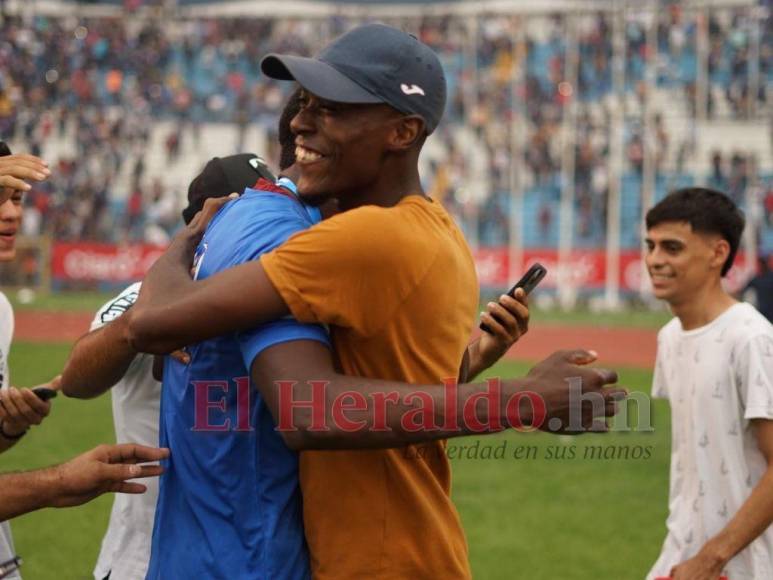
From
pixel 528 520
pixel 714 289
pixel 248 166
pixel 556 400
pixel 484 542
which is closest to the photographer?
pixel 556 400

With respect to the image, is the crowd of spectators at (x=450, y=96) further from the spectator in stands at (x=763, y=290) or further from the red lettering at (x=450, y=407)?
the red lettering at (x=450, y=407)

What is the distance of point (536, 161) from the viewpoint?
3409 centimetres

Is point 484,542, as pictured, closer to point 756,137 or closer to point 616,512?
point 616,512

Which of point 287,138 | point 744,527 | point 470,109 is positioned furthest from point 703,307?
point 470,109

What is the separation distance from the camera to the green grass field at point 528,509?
8141mm

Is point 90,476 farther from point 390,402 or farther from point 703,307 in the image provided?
point 703,307

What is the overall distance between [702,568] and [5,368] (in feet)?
8.22

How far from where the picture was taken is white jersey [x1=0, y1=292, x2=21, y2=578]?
400 centimetres

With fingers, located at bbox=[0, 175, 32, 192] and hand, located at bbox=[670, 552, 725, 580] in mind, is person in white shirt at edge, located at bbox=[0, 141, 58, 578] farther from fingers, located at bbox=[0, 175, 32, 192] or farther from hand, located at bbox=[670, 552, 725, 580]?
hand, located at bbox=[670, 552, 725, 580]

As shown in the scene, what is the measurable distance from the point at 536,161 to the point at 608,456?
23037 millimetres

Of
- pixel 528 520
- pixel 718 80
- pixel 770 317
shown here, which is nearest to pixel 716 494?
pixel 528 520

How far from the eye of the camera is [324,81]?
8.93 feet

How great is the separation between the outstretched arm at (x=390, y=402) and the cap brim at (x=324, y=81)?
570 mm

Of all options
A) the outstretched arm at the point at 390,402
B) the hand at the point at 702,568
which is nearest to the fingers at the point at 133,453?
the outstretched arm at the point at 390,402
